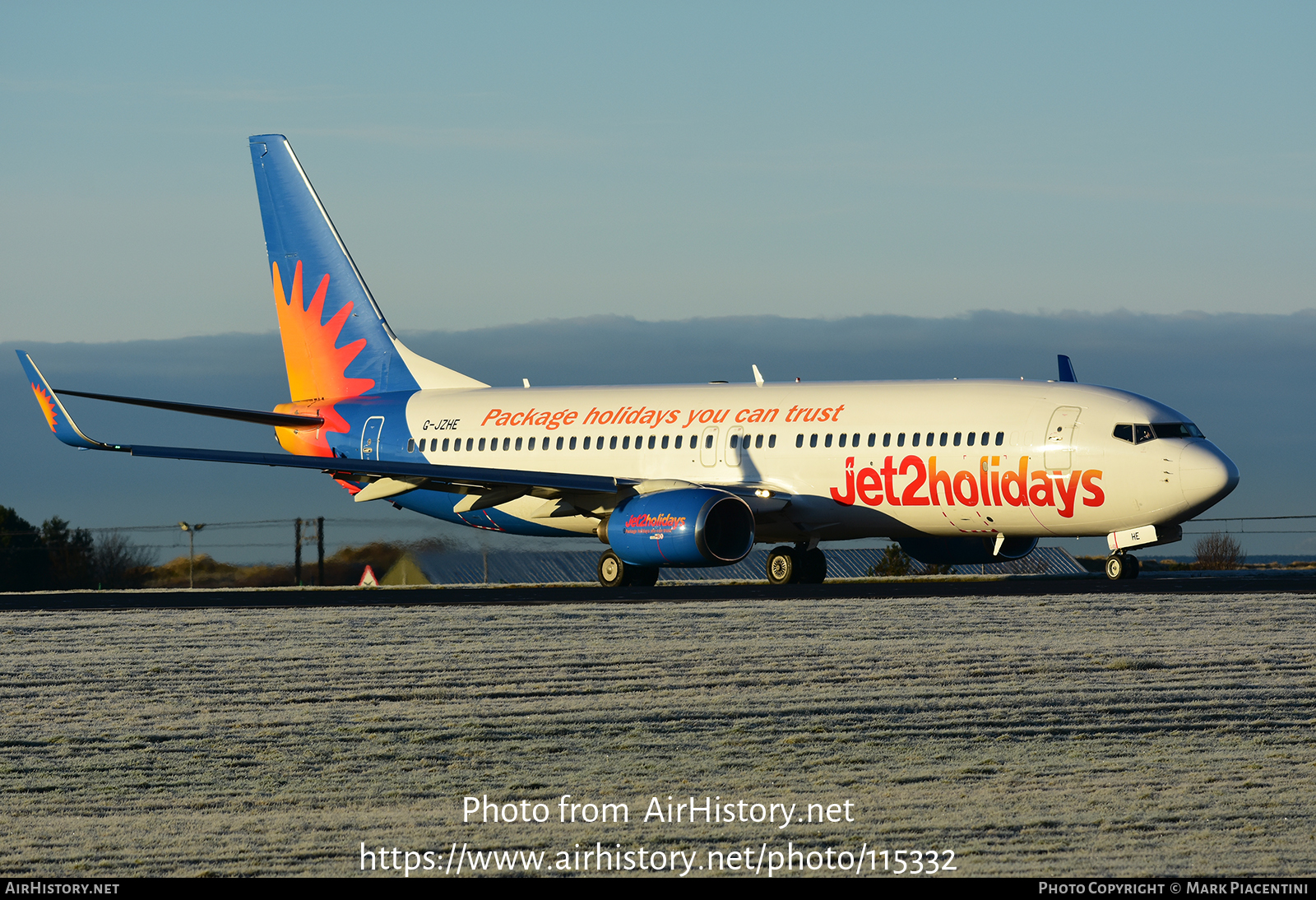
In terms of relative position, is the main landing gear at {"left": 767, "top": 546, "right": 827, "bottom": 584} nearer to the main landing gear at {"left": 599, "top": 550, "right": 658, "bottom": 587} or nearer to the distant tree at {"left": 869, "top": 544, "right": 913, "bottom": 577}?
the main landing gear at {"left": 599, "top": 550, "right": 658, "bottom": 587}

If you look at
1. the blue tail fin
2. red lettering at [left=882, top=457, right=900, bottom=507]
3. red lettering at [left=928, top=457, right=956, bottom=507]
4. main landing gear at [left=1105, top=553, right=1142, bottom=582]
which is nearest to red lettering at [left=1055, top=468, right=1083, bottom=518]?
main landing gear at [left=1105, top=553, right=1142, bottom=582]

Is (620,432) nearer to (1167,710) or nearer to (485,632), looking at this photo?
(485,632)

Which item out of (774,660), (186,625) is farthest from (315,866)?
(186,625)

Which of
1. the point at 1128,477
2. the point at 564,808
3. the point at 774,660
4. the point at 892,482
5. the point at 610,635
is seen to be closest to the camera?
the point at 564,808

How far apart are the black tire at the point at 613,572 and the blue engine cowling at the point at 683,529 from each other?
1407 millimetres

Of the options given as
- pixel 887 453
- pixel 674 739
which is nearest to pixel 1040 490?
pixel 887 453

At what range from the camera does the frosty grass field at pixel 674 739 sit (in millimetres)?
7855

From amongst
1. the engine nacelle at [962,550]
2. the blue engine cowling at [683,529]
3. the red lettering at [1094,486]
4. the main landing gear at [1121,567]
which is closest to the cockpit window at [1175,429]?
the red lettering at [1094,486]

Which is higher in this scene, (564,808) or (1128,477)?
(1128,477)

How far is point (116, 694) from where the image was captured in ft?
43.9

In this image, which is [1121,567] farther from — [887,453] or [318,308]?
[318,308]

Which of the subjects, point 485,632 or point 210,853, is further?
point 485,632

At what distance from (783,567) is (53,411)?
46.8 ft
